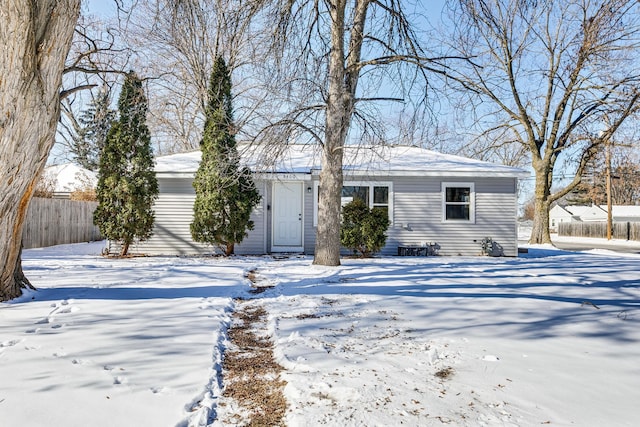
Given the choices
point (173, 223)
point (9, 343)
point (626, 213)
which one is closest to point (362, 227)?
point (173, 223)

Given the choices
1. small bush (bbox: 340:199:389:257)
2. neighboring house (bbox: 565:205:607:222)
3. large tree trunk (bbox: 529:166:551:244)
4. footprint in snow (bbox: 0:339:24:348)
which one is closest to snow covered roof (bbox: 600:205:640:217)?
neighboring house (bbox: 565:205:607:222)

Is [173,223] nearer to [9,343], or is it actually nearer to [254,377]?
[9,343]

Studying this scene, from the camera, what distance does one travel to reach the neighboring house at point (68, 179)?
22.5m

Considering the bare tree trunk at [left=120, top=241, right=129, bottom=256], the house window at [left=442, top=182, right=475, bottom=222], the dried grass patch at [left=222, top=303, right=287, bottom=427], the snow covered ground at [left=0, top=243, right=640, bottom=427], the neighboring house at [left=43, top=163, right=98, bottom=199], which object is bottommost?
the dried grass patch at [left=222, top=303, right=287, bottom=427]

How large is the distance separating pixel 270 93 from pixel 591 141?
14.4 m

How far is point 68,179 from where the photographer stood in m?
26.0

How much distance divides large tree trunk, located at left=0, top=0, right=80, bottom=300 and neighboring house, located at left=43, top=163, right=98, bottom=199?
62.6 feet

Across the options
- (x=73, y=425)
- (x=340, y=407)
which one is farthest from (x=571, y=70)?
(x=73, y=425)

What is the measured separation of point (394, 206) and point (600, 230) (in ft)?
86.3

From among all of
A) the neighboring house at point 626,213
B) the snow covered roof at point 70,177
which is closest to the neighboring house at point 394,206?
the snow covered roof at point 70,177

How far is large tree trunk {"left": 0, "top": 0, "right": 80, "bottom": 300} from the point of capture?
390 cm

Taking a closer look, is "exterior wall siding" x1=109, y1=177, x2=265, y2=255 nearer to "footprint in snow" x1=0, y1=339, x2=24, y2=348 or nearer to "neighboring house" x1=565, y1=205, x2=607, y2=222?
"footprint in snow" x1=0, y1=339, x2=24, y2=348

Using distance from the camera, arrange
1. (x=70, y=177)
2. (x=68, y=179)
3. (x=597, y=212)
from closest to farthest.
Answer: (x=68, y=179) < (x=70, y=177) < (x=597, y=212)

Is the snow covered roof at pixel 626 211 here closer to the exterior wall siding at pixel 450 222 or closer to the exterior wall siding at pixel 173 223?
the exterior wall siding at pixel 450 222
